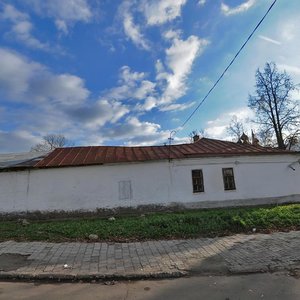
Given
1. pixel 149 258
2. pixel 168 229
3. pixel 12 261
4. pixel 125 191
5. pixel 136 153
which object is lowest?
pixel 149 258

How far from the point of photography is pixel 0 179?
16.2 m

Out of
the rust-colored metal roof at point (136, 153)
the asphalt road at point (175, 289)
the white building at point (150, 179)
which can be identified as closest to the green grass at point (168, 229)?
the asphalt road at point (175, 289)

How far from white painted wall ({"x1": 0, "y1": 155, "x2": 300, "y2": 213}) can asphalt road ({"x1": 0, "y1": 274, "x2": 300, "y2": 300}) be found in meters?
10.2

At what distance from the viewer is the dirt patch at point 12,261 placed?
7094mm

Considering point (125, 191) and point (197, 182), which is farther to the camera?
point (197, 182)

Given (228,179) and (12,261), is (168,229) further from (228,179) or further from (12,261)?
(228,179)

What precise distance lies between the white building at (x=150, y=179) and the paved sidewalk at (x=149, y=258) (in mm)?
6944

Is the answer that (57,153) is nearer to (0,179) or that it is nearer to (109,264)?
(0,179)

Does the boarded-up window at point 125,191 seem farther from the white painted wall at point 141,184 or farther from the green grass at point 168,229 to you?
the green grass at point 168,229

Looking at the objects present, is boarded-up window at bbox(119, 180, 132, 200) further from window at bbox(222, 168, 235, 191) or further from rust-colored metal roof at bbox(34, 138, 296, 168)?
window at bbox(222, 168, 235, 191)

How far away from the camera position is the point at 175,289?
5.89 meters

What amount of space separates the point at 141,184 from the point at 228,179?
5177 mm

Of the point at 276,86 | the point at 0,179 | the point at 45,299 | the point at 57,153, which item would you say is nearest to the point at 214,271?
the point at 45,299

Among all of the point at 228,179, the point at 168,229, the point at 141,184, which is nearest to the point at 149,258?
the point at 168,229
